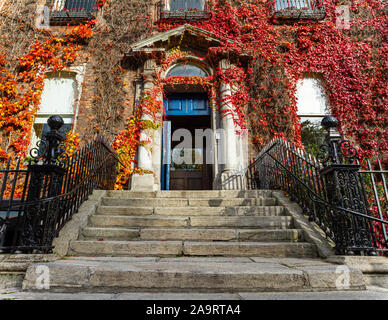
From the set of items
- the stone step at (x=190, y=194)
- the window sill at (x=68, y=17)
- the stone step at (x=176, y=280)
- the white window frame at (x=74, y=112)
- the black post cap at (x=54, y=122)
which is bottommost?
the stone step at (x=176, y=280)

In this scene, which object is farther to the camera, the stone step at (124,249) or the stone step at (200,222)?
the stone step at (200,222)

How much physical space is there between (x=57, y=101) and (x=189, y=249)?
698 cm

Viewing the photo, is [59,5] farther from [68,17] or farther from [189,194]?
[189,194]

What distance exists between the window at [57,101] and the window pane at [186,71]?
129 inches

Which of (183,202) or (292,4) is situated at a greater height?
(292,4)

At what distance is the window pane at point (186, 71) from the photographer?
7816 mm

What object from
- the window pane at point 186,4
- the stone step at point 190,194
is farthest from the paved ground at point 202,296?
the window pane at point 186,4

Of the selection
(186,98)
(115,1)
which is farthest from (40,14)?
(186,98)

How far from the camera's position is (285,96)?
7.53 metres

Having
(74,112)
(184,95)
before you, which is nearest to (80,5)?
(74,112)

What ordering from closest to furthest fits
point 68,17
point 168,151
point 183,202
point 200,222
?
1. point 200,222
2. point 183,202
3. point 168,151
4. point 68,17

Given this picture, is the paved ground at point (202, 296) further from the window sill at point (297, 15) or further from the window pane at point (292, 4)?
the window pane at point (292, 4)

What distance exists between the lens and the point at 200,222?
3.79m
